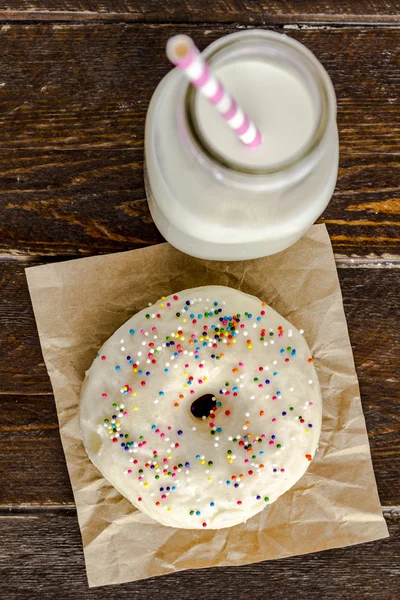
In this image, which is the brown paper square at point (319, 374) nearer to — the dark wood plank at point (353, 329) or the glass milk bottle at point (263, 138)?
the dark wood plank at point (353, 329)

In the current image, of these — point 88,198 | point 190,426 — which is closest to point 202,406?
point 190,426

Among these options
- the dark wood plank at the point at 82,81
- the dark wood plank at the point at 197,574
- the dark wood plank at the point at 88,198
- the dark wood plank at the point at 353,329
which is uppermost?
the dark wood plank at the point at 82,81

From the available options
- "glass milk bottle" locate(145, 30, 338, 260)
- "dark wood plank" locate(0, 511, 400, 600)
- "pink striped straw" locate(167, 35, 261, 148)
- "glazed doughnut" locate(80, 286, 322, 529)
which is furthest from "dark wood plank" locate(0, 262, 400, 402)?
"pink striped straw" locate(167, 35, 261, 148)

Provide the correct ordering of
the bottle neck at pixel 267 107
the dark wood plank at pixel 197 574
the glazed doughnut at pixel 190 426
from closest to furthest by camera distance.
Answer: the bottle neck at pixel 267 107
the glazed doughnut at pixel 190 426
the dark wood plank at pixel 197 574

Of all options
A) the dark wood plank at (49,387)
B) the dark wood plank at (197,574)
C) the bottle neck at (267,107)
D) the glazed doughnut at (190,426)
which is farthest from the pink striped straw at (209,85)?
the dark wood plank at (197,574)

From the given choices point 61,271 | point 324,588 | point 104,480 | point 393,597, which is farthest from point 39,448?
point 393,597
